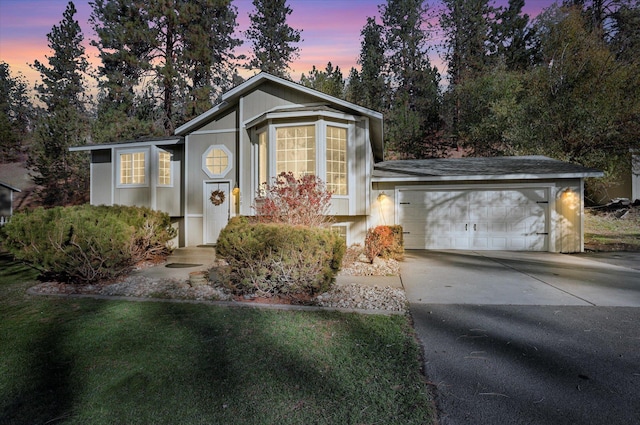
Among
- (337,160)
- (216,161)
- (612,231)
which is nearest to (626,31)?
(612,231)

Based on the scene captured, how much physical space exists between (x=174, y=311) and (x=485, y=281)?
540 centimetres

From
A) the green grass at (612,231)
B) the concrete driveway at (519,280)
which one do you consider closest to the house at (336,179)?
the concrete driveway at (519,280)

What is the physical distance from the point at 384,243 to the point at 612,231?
45.1 ft

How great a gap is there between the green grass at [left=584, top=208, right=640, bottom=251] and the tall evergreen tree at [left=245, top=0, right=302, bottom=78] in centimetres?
2333

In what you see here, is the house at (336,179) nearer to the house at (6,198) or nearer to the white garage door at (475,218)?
the white garage door at (475,218)

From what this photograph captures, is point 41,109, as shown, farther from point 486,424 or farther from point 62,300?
point 486,424

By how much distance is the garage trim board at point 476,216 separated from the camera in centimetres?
1062

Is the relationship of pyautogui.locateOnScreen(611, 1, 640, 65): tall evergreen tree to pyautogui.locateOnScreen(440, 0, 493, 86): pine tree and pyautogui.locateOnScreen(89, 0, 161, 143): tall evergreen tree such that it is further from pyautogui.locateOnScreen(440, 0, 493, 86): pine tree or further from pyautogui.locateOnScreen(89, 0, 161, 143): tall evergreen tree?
pyautogui.locateOnScreen(89, 0, 161, 143): tall evergreen tree

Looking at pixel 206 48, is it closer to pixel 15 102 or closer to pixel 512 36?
pixel 512 36

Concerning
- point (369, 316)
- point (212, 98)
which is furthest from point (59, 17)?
point (369, 316)

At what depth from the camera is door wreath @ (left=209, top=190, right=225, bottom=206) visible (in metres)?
11.5

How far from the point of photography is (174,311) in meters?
4.43

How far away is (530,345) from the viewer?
3.36 meters

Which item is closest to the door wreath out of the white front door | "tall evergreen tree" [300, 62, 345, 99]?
the white front door
